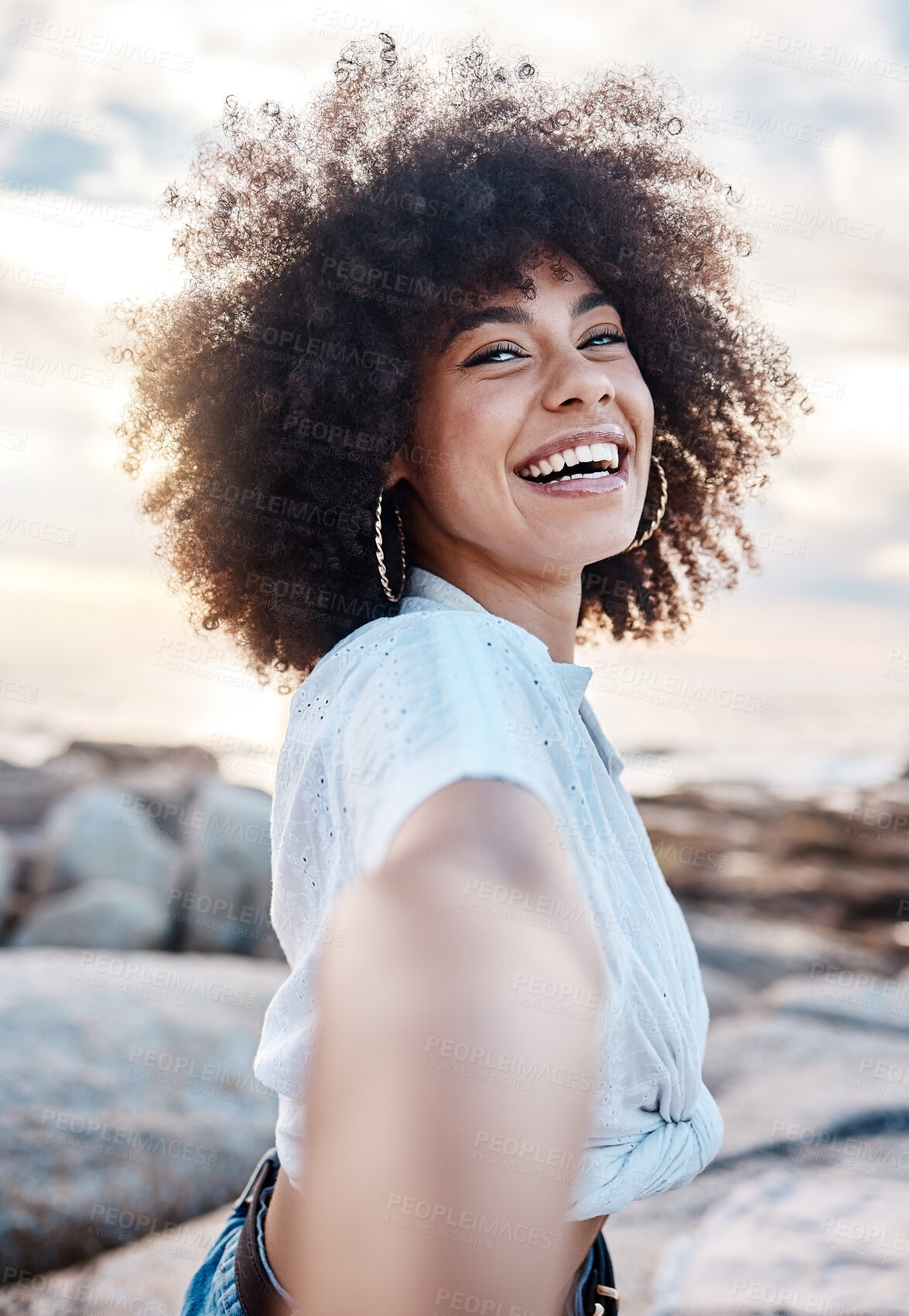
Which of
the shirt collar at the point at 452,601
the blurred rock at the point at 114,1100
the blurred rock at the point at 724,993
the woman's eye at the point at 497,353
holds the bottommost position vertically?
the blurred rock at the point at 724,993

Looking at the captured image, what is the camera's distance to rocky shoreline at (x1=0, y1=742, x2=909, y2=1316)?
2756 millimetres

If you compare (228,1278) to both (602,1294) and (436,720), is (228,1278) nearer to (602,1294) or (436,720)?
(602,1294)

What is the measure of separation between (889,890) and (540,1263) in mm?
8993

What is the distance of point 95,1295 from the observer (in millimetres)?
2756

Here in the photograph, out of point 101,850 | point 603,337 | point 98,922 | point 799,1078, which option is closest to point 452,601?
point 603,337

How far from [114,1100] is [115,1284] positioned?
1.93 feet

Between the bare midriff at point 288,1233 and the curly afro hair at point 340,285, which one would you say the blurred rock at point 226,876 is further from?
the bare midriff at point 288,1233

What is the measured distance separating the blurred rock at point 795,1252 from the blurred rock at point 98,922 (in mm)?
3256

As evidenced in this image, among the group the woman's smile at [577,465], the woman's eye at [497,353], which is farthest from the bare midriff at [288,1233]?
the woman's eye at [497,353]

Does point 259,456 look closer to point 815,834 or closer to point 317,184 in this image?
point 317,184

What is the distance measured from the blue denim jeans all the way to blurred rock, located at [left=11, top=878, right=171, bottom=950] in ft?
12.0

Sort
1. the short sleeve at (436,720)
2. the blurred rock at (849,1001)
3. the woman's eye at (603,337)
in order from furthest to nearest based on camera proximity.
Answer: the blurred rock at (849,1001) → the woman's eye at (603,337) → the short sleeve at (436,720)

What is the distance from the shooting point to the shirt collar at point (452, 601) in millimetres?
1547

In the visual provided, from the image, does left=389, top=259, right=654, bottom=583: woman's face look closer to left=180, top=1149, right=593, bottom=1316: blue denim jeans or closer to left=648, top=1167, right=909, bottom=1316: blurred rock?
left=180, top=1149, right=593, bottom=1316: blue denim jeans
